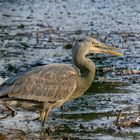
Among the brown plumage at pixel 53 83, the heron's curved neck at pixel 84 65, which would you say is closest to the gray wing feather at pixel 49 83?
the brown plumage at pixel 53 83

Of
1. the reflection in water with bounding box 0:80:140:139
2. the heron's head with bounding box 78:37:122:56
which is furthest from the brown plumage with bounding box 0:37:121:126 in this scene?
the reflection in water with bounding box 0:80:140:139

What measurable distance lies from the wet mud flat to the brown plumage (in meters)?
0.39

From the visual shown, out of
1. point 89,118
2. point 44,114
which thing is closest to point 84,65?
point 89,118

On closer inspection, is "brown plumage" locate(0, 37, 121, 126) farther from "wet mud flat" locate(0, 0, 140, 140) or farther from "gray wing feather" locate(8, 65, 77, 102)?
"wet mud flat" locate(0, 0, 140, 140)

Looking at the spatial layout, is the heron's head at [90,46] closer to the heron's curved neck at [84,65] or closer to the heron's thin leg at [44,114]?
the heron's curved neck at [84,65]

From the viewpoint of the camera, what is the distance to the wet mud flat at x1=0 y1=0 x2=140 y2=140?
9.99 metres

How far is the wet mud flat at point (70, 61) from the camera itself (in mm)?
9992

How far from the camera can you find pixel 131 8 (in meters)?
25.4

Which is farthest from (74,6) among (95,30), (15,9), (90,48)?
(90,48)

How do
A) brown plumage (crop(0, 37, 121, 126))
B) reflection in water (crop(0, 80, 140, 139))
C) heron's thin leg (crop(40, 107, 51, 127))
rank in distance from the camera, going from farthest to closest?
1. heron's thin leg (crop(40, 107, 51, 127))
2. brown plumage (crop(0, 37, 121, 126))
3. reflection in water (crop(0, 80, 140, 139))

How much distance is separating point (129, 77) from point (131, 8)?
1235cm

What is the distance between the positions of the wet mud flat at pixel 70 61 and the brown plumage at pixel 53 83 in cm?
39

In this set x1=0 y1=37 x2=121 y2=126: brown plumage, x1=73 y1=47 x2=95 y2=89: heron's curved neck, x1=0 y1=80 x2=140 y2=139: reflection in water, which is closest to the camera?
x1=0 y1=80 x2=140 y2=139: reflection in water

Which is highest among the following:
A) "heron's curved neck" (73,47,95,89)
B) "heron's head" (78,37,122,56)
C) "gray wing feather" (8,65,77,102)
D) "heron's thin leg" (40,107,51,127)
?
"heron's head" (78,37,122,56)
